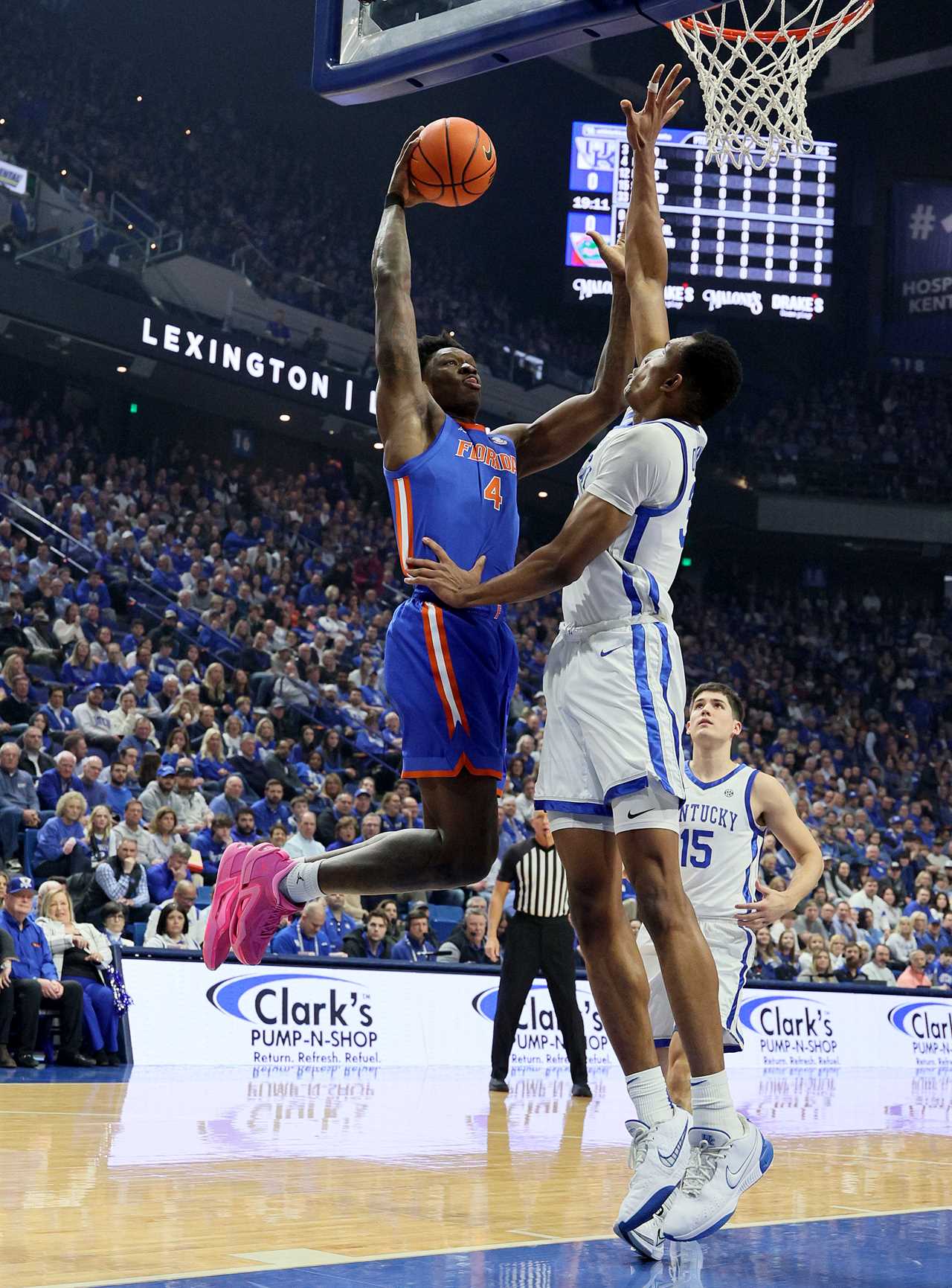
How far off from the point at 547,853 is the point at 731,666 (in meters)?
17.5

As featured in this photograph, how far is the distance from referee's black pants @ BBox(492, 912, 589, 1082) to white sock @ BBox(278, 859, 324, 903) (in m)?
4.90

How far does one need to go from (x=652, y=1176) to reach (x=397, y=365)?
244 cm

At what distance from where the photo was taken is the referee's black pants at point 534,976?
9.35 metres

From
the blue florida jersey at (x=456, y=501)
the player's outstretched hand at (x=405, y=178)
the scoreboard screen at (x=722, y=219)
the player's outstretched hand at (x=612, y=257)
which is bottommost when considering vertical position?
the blue florida jersey at (x=456, y=501)

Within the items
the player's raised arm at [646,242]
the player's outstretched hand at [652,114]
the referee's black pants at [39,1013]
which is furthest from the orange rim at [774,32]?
the referee's black pants at [39,1013]

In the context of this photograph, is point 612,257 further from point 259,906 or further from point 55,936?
point 55,936

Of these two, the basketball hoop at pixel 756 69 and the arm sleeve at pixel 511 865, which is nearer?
the basketball hoop at pixel 756 69

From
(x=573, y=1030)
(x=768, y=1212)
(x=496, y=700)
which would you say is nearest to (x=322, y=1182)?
(x=768, y=1212)

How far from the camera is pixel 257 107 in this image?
27.1 meters

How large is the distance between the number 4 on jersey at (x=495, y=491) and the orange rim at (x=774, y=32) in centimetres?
552

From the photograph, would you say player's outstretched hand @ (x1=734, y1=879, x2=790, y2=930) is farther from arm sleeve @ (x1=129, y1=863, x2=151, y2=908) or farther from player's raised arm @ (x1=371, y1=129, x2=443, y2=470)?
arm sleeve @ (x1=129, y1=863, x2=151, y2=908)

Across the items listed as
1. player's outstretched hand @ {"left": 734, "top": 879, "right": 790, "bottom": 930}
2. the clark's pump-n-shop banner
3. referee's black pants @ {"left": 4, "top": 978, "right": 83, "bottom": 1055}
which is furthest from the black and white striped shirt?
player's outstretched hand @ {"left": 734, "top": 879, "right": 790, "bottom": 930}

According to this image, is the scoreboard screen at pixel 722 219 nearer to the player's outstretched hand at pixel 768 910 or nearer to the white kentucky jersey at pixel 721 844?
the white kentucky jersey at pixel 721 844

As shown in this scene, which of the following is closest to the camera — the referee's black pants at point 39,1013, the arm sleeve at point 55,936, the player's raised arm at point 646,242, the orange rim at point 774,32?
the player's raised arm at point 646,242
